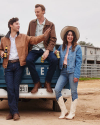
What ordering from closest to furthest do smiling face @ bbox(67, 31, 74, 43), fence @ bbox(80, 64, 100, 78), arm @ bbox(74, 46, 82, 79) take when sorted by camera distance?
arm @ bbox(74, 46, 82, 79) < smiling face @ bbox(67, 31, 74, 43) < fence @ bbox(80, 64, 100, 78)

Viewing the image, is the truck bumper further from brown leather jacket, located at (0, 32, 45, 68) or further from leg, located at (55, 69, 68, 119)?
brown leather jacket, located at (0, 32, 45, 68)

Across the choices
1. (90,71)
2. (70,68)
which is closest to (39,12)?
(70,68)

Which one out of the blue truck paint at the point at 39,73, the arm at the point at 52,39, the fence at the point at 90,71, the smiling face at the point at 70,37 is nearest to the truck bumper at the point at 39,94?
the blue truck paint at the point at 39,73

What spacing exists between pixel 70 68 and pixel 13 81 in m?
1.29

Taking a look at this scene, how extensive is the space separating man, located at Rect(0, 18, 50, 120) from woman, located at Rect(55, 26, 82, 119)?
1.95 feet

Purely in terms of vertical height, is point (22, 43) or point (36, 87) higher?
point (22, 43)

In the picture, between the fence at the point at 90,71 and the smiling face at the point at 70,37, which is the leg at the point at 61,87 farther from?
the fence at the point at 90,71

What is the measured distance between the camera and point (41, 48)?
5016 millimetres

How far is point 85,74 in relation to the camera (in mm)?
20953

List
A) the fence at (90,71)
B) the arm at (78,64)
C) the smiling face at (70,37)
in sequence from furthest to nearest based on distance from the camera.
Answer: the fence at (90,71) → the smiling face at (70,37) → the arm at (78,64)

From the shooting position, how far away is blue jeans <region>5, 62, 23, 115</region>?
4672mm

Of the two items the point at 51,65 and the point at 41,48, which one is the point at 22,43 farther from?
the point at 51,65

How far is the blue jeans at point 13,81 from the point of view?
4.67 m

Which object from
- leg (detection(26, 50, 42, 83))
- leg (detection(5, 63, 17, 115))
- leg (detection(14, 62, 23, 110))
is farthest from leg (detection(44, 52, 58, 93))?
leg (detection(5, 63, 17, 115))
